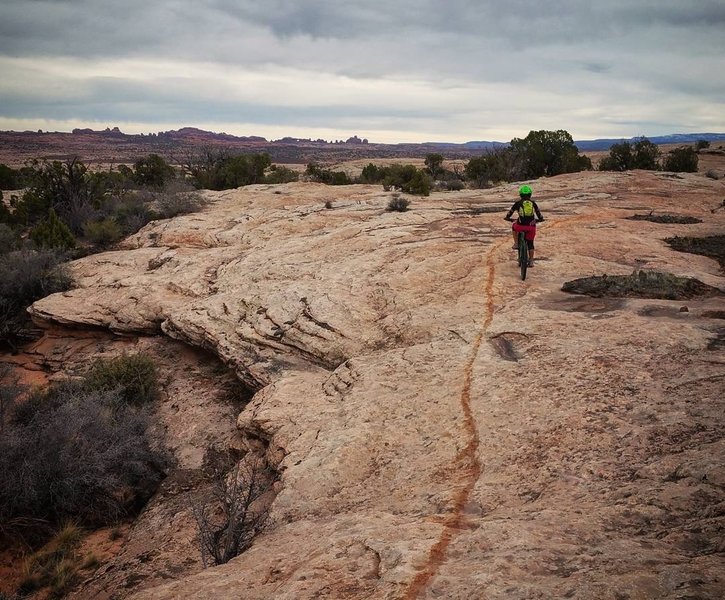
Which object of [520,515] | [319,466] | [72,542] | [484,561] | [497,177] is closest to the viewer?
[484,561]

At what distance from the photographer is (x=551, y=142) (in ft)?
105

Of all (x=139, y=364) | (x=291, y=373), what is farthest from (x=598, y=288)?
(x=139, y=364)

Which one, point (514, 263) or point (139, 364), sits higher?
point (514, 263)

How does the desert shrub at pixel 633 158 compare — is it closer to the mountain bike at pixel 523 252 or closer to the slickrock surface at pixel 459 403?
the slickrock surface at pixel 459 403

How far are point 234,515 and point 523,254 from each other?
6.80 meters

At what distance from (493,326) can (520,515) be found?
3911mm

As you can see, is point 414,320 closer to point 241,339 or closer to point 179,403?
point 241,339

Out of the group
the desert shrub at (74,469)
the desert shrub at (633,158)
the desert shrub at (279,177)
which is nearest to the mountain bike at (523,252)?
the desert shrub at (74,469)

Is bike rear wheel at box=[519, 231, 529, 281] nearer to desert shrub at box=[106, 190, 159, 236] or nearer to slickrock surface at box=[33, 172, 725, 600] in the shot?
slickrock surface at box=[33, 172, 725, 600]

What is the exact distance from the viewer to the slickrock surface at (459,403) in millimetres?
3406

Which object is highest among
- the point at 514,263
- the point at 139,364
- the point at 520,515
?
the point at 514,263

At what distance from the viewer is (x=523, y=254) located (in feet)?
30.7

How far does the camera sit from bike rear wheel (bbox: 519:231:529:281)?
9.29 meters

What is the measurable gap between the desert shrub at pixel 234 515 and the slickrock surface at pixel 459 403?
253mm
